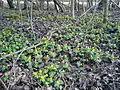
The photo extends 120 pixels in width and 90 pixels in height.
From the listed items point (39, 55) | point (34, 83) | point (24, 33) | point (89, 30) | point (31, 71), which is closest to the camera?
point (34, 83)

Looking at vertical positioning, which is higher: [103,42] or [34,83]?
[103,42]

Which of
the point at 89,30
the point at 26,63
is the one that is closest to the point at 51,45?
the point at 26,63

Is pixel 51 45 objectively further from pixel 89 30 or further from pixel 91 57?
pixel 89 30

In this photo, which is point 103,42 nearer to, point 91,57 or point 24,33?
point 91,57

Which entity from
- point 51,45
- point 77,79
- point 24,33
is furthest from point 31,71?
point 24,33

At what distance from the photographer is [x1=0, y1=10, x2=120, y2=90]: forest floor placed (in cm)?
318

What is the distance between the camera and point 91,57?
3.86 meters

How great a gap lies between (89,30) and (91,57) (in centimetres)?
175

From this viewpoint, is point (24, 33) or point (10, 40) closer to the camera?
point (10, 40)

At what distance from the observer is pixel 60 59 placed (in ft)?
12.6

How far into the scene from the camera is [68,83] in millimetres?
3254

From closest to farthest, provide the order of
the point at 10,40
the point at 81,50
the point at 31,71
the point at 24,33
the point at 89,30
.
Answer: the point at 31,71
the point at 81,50
the point at 10,40
the point at 24,33
the point at 89,30

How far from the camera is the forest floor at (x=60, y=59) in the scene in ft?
10.4

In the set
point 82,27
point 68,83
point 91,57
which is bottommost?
point 68,83
